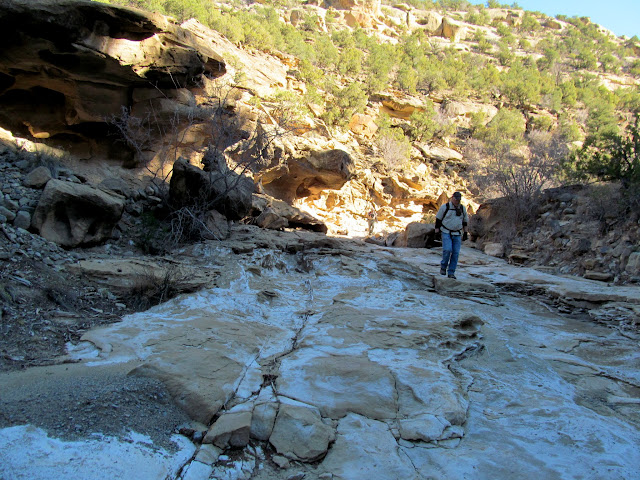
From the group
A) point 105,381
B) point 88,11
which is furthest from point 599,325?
point 88,11

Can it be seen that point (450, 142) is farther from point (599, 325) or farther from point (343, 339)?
point (343, 339)

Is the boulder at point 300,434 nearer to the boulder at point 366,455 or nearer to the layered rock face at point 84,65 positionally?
the boulder at point 366,455

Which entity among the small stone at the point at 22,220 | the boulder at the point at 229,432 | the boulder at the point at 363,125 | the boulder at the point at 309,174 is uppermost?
the boulder at the point at 363,125

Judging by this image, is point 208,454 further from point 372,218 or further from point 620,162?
point 372,218

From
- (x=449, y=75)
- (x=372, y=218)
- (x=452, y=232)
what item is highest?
(x=449, y=75)

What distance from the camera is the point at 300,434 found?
198 cm

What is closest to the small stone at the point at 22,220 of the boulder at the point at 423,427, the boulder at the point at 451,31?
the boulder at the point at 423,427

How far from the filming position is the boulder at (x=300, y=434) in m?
1.88

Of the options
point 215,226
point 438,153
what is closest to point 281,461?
point 215,226

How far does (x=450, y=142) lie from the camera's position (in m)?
24.5

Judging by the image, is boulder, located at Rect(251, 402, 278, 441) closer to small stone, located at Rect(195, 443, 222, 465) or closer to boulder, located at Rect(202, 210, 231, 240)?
small stone, located at Rect(195, 443, 222, 465)

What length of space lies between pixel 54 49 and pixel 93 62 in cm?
58

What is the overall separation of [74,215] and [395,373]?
390 cm

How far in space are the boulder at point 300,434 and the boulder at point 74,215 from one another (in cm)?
343
